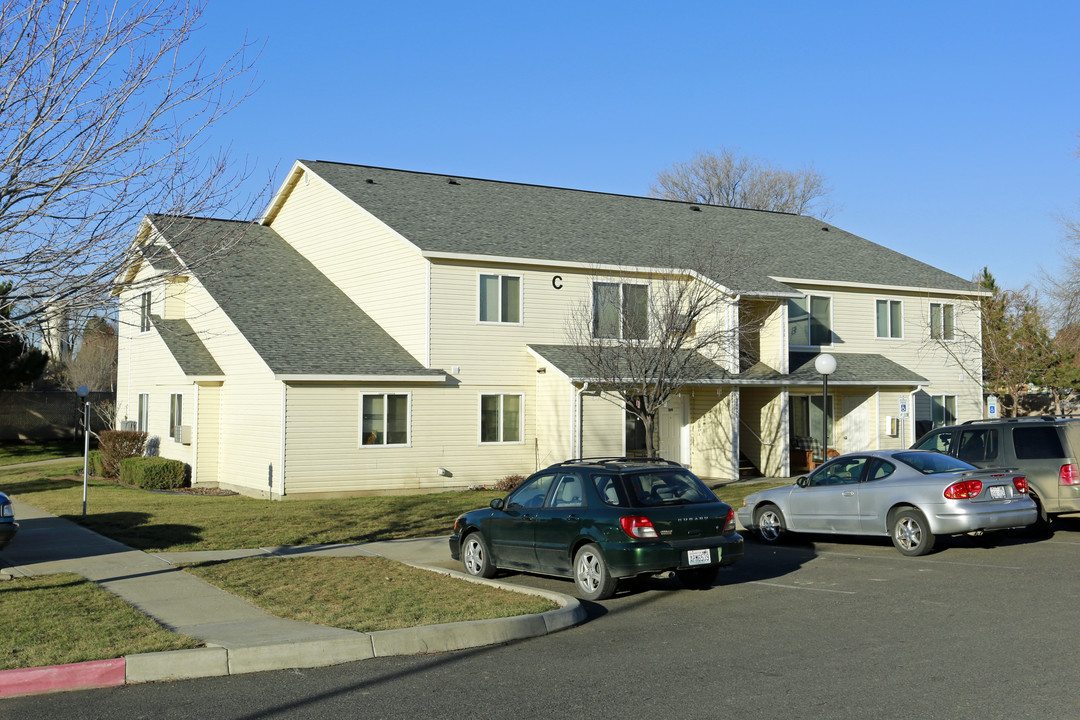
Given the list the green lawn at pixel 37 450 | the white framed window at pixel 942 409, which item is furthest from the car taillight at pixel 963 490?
the green lawn at pixel 37 450

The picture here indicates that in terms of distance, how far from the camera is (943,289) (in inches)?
1246

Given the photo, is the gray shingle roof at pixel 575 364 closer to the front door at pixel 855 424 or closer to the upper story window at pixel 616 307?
the upper story window at pixel 616 307

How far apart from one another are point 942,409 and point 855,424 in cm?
404

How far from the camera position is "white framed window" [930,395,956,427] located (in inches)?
1237

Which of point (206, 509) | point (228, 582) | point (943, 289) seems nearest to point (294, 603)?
point (228, 582)

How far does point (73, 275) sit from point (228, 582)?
3.97 metres

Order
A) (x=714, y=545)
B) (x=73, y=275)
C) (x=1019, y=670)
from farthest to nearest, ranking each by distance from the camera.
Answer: (x=714, y=545)
(x=73, y=275)
(x=1019, y=670)

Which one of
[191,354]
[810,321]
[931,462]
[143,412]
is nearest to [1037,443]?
[931,462]

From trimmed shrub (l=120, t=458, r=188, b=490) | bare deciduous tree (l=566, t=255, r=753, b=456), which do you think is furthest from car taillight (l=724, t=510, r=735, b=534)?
trimmed shrub (l=120, t=458, r=188, b=490)

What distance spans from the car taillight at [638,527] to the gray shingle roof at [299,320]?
12825mm

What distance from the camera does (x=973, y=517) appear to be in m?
13.3

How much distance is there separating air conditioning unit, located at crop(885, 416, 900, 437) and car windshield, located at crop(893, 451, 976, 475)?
50.0 ft

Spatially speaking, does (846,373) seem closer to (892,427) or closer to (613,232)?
(892,427)

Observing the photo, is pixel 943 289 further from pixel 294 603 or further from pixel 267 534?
pixel 294 603
